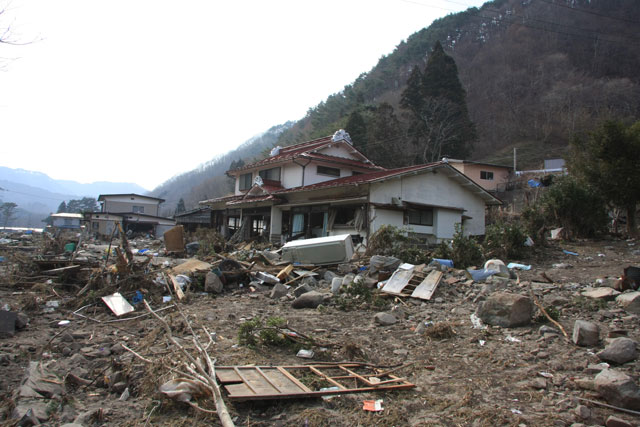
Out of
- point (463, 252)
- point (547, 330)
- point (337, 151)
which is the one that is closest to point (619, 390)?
point (547, 330)

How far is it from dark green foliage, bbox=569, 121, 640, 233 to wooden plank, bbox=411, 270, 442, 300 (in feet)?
30.4

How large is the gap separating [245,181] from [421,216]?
1238 centimetres

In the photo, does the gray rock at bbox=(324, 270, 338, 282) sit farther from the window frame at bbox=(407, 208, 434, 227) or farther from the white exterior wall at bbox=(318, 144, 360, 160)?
the white exterior wall at bbox=(318, 144, 360, 160)

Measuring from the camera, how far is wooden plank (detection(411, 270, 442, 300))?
709 centimetres

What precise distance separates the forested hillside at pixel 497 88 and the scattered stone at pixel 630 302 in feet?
86.9

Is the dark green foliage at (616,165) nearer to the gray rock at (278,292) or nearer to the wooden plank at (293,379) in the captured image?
the gray rock at (278,292)

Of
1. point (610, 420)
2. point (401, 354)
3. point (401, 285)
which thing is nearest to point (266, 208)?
point (401, 285)

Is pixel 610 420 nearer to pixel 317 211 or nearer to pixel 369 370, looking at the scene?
pixel 369 370

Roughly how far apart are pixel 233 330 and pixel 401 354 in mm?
2526

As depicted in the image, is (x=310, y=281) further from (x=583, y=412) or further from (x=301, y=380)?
(x=583, y=412)

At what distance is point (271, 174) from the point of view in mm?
21594

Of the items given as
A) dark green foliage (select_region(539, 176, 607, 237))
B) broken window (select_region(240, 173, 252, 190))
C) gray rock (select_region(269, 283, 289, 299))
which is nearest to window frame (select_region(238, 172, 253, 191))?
broken window (select_region(240, 173, 252, 190))

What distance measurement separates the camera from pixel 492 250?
430 inches

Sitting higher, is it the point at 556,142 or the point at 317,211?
the point at 556,142
